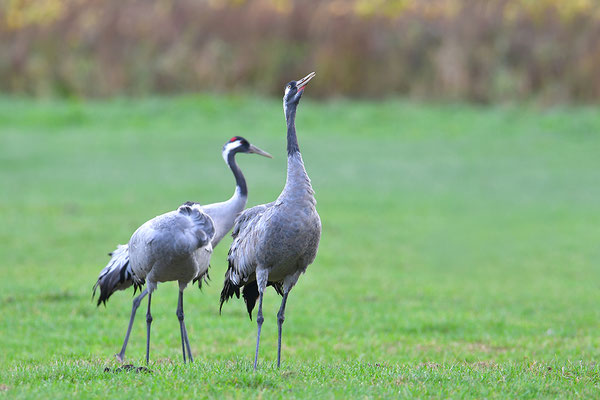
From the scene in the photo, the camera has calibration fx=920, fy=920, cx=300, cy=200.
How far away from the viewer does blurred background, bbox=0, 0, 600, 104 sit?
27.4 meters

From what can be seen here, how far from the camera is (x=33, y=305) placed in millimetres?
10227

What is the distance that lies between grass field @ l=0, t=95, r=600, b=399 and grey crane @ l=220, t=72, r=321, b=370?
768mm

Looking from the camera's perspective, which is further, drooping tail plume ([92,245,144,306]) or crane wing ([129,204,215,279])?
drooping tail plume ([92,245,144,306])

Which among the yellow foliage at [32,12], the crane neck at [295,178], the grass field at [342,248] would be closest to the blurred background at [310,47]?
the yellow foliage at [32,12]

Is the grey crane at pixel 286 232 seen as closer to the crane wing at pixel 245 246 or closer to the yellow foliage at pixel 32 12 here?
the crane wing at pixel 245 246

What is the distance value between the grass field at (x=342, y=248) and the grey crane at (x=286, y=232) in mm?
768

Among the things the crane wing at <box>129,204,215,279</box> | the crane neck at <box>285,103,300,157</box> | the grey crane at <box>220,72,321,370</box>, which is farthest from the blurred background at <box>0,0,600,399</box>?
the crane neck at <box>285,103,300,157</box>

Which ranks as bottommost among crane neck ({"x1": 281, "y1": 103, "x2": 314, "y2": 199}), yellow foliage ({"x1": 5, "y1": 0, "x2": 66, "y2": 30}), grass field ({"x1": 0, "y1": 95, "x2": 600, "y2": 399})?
grass field ({"x1": 0, "y1": 95, "x2": 600, "y2": 399})

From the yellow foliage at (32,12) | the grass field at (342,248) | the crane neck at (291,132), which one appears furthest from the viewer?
the yellow foliage at (32,12)

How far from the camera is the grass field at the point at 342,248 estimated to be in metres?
6.73

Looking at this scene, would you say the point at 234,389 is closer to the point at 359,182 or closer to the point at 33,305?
the point at 33,305

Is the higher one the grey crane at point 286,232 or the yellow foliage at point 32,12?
the yellow foliage at point 32,12

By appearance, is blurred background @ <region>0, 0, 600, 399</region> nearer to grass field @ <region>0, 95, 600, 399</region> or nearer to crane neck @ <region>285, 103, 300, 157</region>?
grass field @ <region>0, 95, 600, 399</region>

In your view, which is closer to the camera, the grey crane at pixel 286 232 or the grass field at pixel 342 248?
the grass field at pixel 342 248
